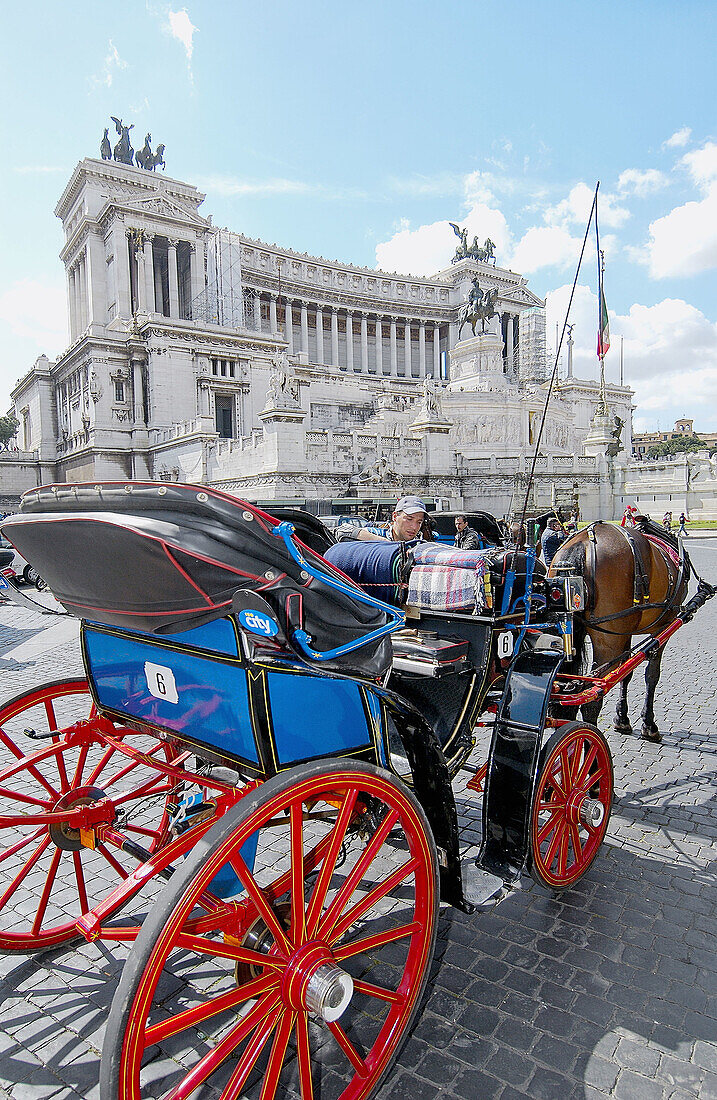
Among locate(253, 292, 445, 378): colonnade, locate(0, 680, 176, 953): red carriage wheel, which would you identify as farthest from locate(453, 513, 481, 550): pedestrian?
locate(253, 292, 445, 378): colonnade

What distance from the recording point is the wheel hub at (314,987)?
1.96 m

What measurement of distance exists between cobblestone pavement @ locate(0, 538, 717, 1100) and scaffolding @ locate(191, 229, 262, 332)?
2012 inches

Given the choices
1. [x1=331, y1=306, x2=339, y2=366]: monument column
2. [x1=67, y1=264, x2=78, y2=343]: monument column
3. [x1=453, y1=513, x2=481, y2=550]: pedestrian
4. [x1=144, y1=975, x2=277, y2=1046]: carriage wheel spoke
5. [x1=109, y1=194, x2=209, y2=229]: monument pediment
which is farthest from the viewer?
[x1=331, y1=306, x2=339, y2=366]: monument column

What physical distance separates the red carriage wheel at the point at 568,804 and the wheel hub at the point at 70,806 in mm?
2115

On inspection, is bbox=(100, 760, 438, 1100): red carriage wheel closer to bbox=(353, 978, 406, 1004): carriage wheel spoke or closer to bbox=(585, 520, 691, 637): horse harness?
bbox=(353, 978, 406, 1004): carriage wheel spoke

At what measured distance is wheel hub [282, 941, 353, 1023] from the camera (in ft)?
6.42

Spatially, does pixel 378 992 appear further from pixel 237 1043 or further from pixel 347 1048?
pixel 237 1043

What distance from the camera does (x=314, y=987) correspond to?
6.50ft

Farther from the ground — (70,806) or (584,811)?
(70,806)

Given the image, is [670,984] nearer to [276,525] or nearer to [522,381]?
[276,525]

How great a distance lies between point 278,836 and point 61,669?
5471 millimetres

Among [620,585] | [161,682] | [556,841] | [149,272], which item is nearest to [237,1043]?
[161,682]

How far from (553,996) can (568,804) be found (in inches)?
35.8

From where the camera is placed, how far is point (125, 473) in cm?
3681
